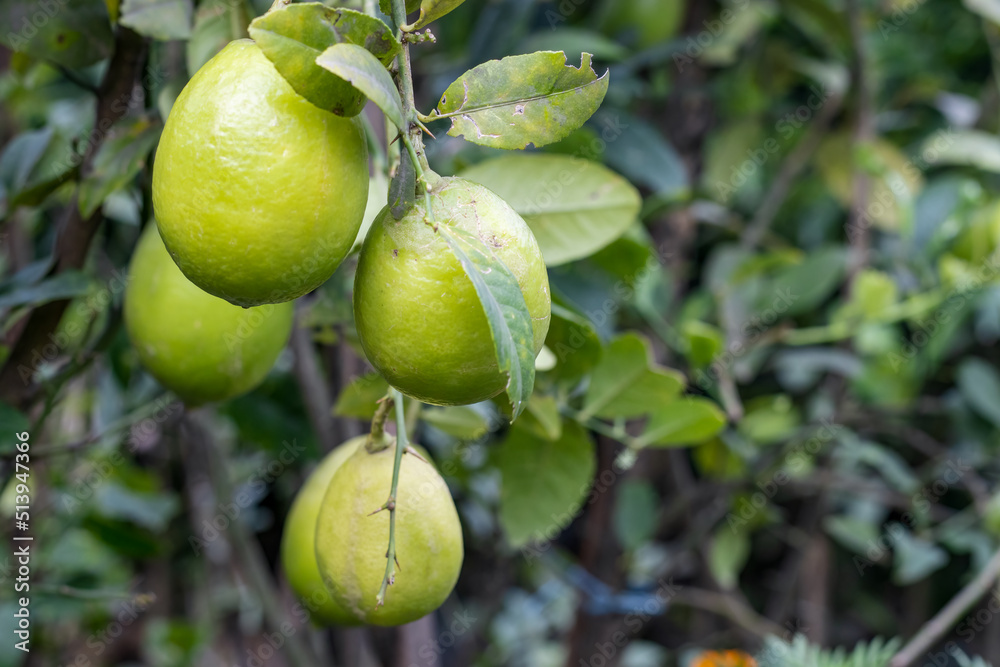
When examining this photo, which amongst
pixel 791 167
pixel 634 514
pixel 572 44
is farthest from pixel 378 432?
pixel 791 167

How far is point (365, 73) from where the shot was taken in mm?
248

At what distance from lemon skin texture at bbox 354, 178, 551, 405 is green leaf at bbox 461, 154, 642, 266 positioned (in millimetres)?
214

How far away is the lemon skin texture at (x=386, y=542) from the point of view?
14.8 inches

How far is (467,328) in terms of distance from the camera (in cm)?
29

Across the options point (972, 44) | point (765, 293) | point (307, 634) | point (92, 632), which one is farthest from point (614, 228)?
point (92, 632)

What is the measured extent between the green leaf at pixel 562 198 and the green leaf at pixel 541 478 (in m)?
0.14

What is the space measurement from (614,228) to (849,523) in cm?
74

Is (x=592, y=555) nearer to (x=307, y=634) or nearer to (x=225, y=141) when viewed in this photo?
(x=307, y=634)

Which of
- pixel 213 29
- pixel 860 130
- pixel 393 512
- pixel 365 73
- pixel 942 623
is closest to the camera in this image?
pixel 365 73

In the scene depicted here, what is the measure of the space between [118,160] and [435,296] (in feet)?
0.94

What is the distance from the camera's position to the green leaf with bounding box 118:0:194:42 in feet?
1.39
